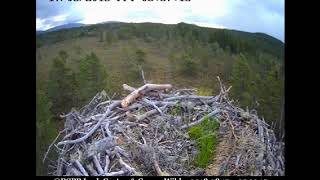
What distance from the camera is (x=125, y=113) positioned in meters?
5.83

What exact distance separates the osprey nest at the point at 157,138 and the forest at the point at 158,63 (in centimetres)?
10

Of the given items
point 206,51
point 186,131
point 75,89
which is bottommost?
point 186,131

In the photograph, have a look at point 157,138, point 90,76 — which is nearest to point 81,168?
point 157,138

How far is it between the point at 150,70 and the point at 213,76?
0.62 metres

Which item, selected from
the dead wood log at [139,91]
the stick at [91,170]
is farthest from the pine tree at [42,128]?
the dead wood log at [139,91]

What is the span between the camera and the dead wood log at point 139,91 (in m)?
5.83

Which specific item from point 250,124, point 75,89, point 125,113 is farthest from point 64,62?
point 250,124

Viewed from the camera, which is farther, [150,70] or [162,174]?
[150,70]

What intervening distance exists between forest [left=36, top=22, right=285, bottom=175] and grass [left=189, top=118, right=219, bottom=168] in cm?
34

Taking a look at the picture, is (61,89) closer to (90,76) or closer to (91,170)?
(90,76)

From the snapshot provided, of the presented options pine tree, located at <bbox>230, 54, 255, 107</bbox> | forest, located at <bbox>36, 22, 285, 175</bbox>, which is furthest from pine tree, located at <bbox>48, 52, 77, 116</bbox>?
pine tree, located at <bbox>230, 54, 255, 107</bbox>

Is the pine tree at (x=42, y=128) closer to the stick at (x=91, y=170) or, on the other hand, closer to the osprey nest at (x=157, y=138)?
the osprey nest at (x=157, y=138)

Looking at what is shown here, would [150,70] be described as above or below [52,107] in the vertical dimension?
above

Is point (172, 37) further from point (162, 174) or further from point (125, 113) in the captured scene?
point (162, 174)
